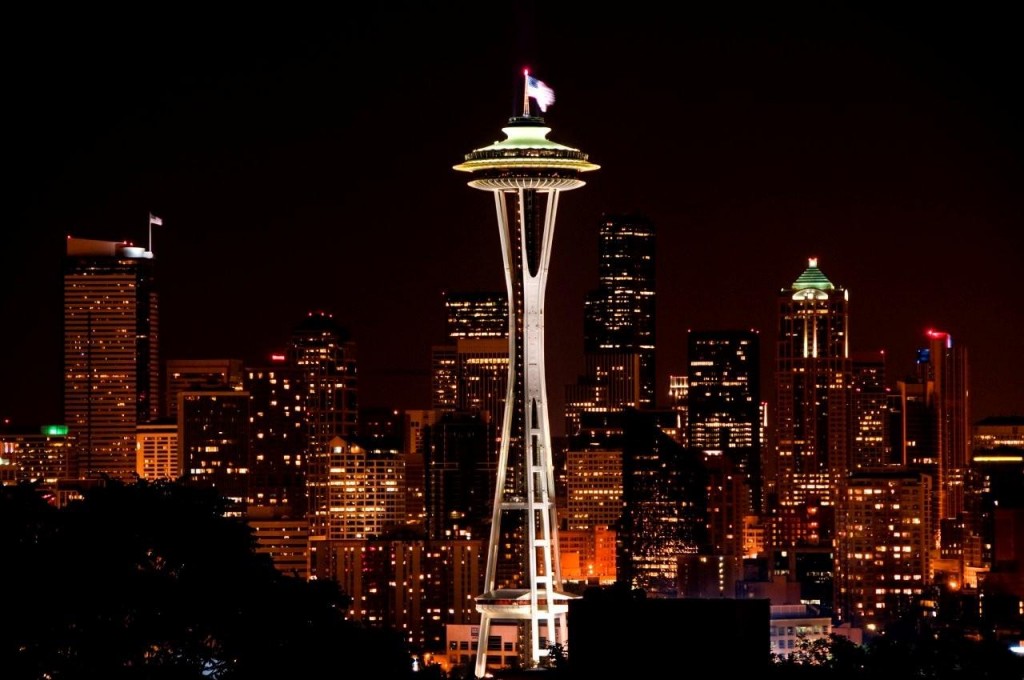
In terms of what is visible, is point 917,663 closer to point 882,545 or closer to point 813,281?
point 882,545

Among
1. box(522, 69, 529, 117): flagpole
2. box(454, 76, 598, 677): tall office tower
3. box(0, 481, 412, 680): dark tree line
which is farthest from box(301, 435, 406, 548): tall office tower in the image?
box(0, 481, 412, 680): dark tree line

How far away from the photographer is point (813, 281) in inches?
7357

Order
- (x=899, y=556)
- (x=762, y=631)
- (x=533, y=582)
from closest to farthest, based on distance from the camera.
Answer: (x=762, y=631), (x=533, y=582), (x=899, y=556)

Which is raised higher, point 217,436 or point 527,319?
point 527,319

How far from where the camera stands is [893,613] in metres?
141

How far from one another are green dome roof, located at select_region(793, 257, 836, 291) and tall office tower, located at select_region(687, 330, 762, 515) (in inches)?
211

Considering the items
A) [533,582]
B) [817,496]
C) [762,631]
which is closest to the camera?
[762,631]

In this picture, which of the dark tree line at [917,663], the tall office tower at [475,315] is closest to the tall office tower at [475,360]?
the tall office tower at [475,315]

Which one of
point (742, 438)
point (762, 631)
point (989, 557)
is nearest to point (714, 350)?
point (742, 438)

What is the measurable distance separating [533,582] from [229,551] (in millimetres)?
65391

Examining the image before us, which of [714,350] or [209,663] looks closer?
[209,663]

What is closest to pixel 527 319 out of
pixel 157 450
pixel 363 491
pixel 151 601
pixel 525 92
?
pixel 525 92

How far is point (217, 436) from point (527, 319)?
215 ft

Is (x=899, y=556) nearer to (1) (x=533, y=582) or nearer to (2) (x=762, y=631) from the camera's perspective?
(1) (x=533, y=582)
